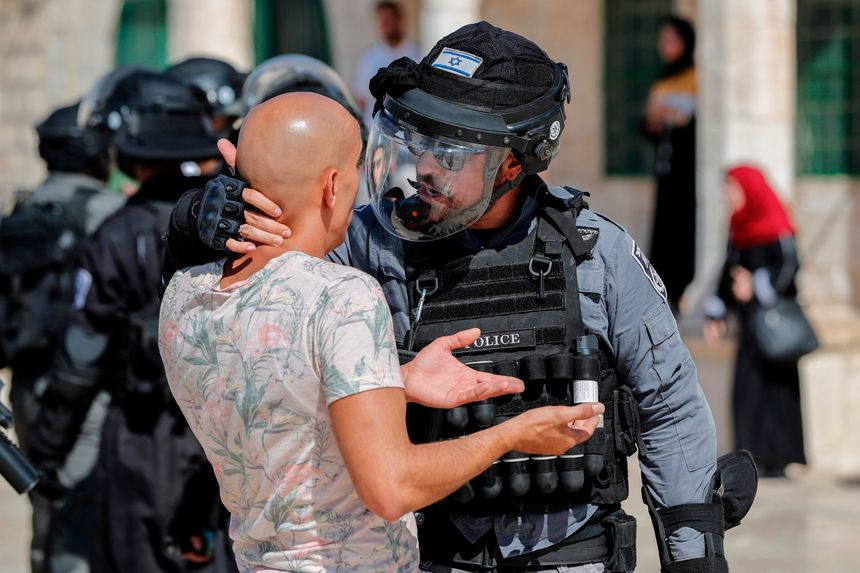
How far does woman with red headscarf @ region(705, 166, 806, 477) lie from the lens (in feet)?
25.7

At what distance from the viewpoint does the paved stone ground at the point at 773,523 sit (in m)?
6.40

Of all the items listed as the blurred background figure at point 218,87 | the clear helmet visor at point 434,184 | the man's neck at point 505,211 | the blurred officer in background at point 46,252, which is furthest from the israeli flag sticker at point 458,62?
the blurred officer in background at point 46,252

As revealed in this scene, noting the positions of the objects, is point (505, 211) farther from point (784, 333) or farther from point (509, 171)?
point (784, 333)

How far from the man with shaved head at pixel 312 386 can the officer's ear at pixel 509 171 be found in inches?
16.4

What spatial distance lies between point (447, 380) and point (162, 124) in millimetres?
2387

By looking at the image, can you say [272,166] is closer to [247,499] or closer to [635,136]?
[247,499]

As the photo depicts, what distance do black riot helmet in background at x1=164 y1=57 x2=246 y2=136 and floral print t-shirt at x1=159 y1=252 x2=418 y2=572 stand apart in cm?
240

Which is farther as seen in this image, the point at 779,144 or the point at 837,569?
the point at 779,144

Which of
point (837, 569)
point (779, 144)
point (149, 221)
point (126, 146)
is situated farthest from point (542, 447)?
point (779, 144)

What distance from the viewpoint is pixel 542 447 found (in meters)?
2.40

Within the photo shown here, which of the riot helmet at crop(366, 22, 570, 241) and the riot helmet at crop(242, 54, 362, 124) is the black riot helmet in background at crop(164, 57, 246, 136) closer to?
the riot helmet at crop(242, 54, 362, 124)

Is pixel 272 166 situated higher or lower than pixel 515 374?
higher

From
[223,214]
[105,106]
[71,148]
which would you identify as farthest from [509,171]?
[71,148]

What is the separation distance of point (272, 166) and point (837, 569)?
4.59m
